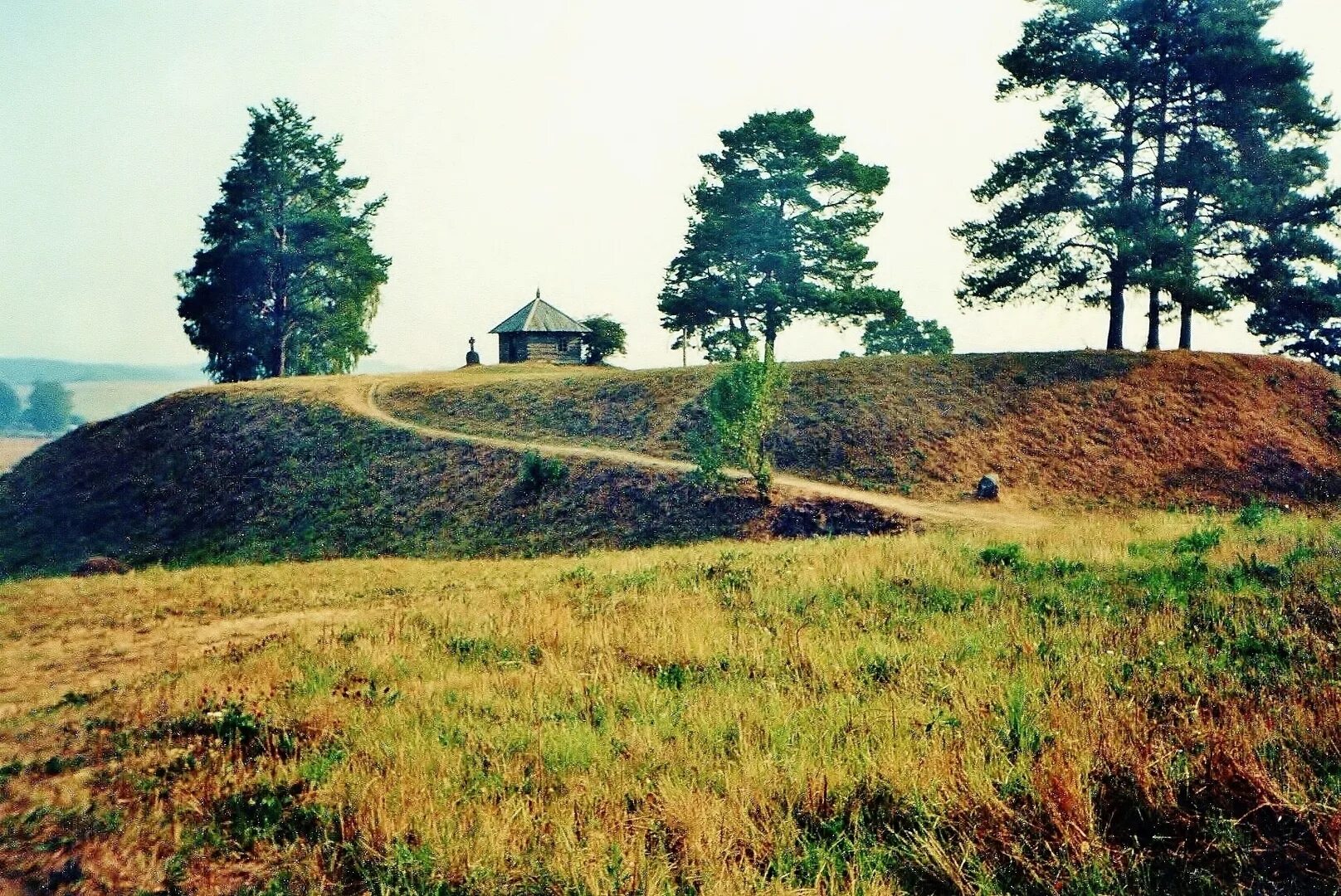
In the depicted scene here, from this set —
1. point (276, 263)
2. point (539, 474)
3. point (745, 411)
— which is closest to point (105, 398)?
point (276, 263)

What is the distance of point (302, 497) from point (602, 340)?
29.4 m

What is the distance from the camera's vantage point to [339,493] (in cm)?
3133

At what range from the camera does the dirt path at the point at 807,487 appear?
21266 mm

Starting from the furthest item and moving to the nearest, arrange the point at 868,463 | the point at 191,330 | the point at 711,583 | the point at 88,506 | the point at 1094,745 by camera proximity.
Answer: the point at 191,330, the point at 88,506, the point at 868,463, the point at 711,583, the point at 1094,745

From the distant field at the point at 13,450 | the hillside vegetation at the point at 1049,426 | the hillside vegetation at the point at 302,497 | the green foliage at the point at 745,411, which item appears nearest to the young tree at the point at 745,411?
the green foliage at the point at 745,411

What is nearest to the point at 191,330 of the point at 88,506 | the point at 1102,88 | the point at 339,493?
the point at 88,506

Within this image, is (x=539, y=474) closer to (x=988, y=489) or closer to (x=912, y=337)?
(x=988, y=489)

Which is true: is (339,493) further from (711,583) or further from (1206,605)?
(1206,605)

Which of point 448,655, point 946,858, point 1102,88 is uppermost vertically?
point 1102,88

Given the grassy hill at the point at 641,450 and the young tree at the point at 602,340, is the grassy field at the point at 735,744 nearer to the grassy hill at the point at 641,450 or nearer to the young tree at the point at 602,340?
the grassy hill at the point at 641,450

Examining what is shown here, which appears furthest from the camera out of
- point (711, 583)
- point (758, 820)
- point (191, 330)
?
point (191, 330)

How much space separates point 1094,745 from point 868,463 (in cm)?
2277

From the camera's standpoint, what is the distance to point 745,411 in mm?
23125

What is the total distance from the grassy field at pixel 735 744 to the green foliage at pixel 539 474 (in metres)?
18.0
